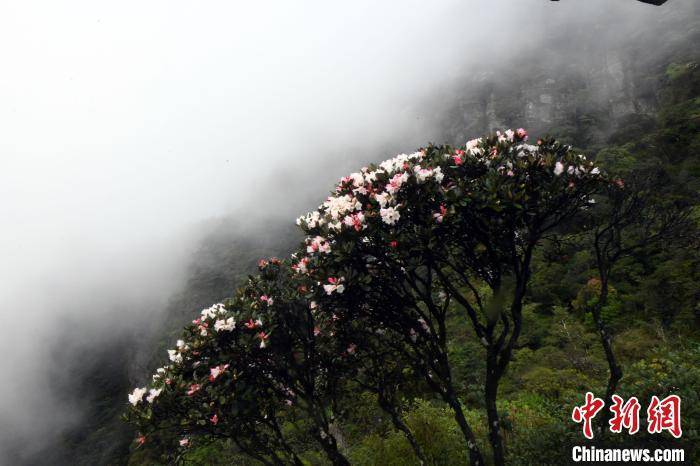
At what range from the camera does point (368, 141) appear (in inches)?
3354

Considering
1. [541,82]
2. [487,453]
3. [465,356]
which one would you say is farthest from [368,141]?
[487,453]

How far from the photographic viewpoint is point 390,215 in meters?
5.39

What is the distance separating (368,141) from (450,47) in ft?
143

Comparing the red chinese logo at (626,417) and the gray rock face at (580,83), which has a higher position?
the gray rock face at (580,83)

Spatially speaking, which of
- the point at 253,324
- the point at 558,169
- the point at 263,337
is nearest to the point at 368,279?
the point at 263,337

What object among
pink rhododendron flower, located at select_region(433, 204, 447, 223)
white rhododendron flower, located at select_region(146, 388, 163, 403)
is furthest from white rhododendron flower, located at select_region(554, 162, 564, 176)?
white rhododendron flower, located at select_region(146, 388, 163, 403)

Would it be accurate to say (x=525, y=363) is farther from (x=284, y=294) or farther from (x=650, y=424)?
(x=284, y=294)

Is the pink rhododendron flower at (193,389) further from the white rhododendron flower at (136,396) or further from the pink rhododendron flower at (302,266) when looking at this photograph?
the pink rhododendron flower at (302,266)

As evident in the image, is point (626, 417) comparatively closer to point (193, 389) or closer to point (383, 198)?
point (383, 198)

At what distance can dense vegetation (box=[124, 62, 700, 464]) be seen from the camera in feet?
21.7

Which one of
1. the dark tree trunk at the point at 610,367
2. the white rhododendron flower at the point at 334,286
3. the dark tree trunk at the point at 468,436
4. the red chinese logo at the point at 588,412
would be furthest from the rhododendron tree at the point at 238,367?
the dark tree trunk at the point at 610,367

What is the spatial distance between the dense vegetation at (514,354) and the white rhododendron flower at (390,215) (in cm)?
31

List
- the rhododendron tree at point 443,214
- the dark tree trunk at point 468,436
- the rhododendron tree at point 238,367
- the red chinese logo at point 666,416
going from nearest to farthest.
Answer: the rhododendron tree at point 443,214, the rhododendron tree at point 238,367, the dark tree trunk at point 468,436, the red chinese logo at point 666,416

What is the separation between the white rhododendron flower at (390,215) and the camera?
5367mm
